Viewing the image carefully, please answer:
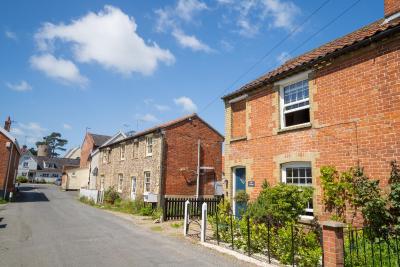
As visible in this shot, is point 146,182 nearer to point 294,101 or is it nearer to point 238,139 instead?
point 238,139

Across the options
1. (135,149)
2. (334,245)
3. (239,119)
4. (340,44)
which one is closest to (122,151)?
(135,149)

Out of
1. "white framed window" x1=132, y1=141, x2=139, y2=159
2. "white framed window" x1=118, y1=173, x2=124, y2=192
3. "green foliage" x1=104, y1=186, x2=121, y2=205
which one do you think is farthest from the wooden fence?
"white framed window" x1=118, y1=173, x2=124, y2=192

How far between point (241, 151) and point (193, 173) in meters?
10.1

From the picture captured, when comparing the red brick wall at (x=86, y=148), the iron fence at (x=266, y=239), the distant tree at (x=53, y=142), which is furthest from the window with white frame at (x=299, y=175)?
the distant tree at (x=53, y=142)

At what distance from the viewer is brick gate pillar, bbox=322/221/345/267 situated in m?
6.50

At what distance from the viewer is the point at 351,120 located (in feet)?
30.1

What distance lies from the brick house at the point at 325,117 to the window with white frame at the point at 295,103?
0.13 ft

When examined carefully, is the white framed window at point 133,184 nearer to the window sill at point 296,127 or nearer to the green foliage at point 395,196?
the window sill at point 296,127

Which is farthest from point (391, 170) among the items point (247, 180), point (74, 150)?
point (74, 150)

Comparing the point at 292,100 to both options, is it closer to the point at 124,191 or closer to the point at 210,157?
the point at 210,157

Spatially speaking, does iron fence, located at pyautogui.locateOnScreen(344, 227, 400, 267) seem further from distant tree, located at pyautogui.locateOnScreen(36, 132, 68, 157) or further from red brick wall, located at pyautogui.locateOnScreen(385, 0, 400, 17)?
distant tree, located at pyautogui.locateOnScreen(36, 132, 68, 157)

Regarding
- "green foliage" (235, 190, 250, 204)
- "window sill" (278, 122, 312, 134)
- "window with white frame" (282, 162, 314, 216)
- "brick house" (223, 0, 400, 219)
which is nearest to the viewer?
"brick house" (223, 0, 400, 219)

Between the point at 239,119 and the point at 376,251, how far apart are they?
8461 mm

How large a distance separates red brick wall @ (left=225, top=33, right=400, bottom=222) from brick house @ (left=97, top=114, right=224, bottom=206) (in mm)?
10852
